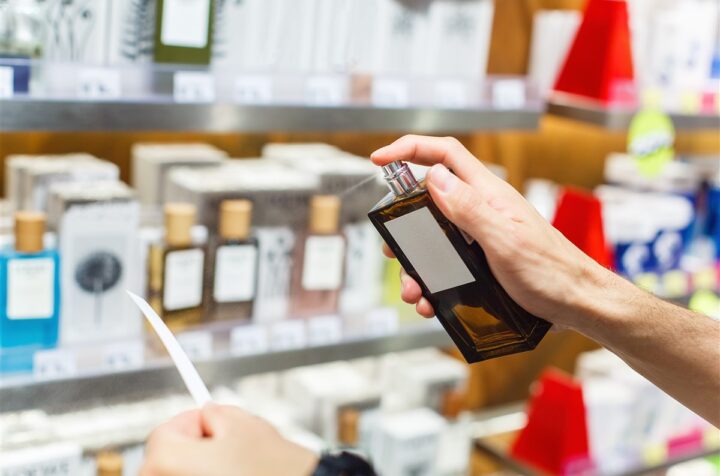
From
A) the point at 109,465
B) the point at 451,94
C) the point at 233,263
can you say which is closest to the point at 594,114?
the point at 451,94

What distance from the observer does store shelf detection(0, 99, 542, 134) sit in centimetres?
Result: 124

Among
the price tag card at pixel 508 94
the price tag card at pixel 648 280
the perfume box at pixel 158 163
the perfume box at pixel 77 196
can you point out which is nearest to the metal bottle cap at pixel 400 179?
the perfume box at pixel 77 196

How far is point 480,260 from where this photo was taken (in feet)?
3.56

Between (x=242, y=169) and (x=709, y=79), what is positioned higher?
(x=709, y=79)

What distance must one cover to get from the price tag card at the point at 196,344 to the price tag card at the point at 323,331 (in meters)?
0.19

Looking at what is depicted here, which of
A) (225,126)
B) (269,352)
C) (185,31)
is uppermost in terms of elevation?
(185,31)

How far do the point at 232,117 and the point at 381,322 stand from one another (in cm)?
51

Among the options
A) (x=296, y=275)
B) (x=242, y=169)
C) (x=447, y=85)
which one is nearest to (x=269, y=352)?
(x=296, y=275)

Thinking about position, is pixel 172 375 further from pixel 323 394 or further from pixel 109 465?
pixel 323 394

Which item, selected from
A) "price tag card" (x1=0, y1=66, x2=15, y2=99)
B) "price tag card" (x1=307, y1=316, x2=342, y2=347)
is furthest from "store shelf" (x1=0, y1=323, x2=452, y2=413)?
"price tag card" (x1=0, y1=66, x2=15, y2=99)

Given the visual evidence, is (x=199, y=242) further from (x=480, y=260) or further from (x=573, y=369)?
(x=573, y=369)

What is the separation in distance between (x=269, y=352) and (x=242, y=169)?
355 millimetres

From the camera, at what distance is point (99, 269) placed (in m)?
1.42

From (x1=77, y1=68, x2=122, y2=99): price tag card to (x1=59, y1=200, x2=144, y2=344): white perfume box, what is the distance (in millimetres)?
175
